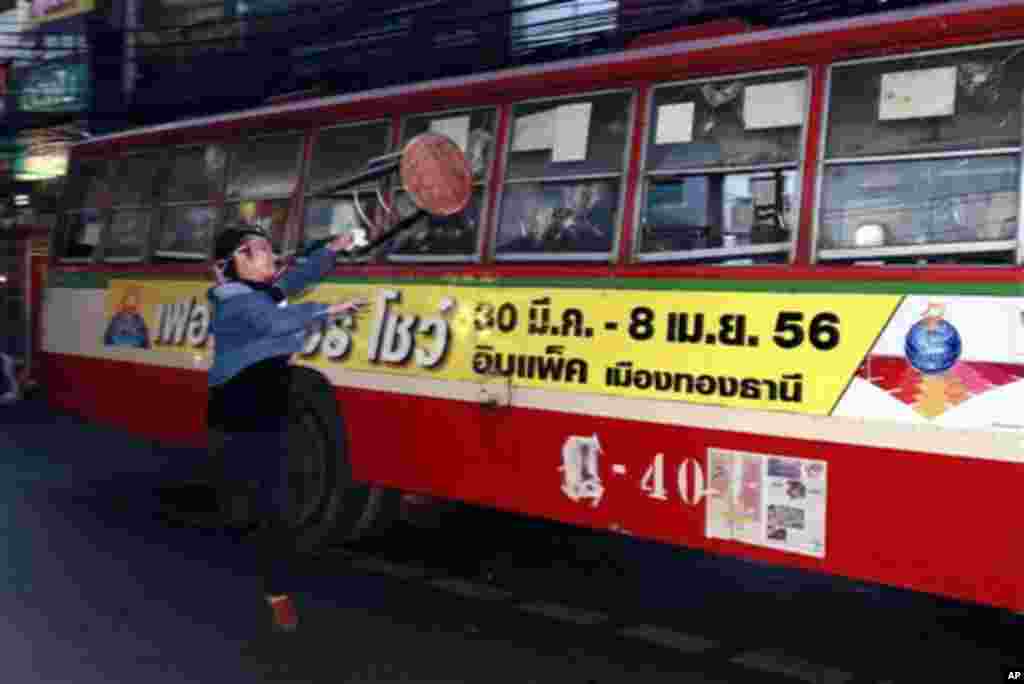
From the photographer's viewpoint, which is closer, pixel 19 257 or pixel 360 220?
pixel 360 220

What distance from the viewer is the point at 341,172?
7422 mm

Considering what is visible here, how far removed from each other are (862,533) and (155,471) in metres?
6.96

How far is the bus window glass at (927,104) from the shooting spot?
4641mm

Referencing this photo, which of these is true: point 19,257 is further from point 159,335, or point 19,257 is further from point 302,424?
point 302,424

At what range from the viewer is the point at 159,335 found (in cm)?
850

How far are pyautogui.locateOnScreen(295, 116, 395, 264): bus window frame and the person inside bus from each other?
4.85 ft

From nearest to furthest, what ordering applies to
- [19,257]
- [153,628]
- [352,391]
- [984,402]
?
[984,402]
[153,628]
[352,391]
[19,257]

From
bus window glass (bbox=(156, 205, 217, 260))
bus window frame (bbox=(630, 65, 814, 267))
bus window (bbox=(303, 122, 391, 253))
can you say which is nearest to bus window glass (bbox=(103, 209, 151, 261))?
bus window glass (bbox=(156, 205, 217, 260))

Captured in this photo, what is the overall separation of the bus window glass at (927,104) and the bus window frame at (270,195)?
367 cm

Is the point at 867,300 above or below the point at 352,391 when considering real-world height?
above

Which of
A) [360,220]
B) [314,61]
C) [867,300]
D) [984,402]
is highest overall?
[314,61]

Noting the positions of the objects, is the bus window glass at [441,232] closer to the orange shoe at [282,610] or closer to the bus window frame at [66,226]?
the orange shoe at [282,610]

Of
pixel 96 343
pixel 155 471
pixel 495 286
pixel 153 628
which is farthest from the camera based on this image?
pixel 155 471

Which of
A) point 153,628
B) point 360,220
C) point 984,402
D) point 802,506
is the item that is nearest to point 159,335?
point 360,220
